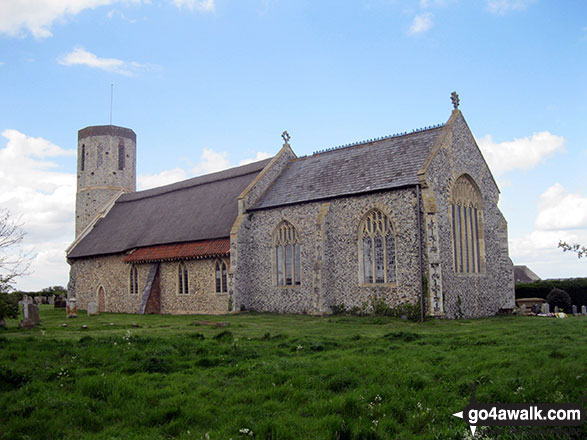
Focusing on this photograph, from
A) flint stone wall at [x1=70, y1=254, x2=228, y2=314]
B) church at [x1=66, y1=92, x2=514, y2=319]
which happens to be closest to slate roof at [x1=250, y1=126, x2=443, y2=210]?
church at [x1=66, y1=92, x2=514, y2=319]

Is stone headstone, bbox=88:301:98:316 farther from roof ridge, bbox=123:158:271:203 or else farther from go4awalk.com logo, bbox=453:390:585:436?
go4awalk.com logo, bbox=453:390:585:436

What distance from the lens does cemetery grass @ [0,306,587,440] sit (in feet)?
24.8

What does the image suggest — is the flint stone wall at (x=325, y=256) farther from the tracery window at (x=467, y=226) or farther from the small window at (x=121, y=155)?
the small window at (x=121, y=155)

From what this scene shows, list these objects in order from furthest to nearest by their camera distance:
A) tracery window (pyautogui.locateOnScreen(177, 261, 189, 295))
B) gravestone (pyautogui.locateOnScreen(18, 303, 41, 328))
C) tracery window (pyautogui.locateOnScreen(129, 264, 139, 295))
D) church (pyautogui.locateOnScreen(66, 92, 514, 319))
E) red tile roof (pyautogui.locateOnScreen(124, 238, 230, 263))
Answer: tracery window (pyautogui.locateOnScreen(129, 264, 139, 295)) < tracery window (pyautogui.locateOnScreen(177, 261, 189, 295)) < red tile roof (pyautogui.locateOnScreen(124, 238, 230, 263)) < church (pyautogui.locateOnScreen(66, 92, 514, 319)) < gravestone (pyautogui.locateOnScreen(18, 303, 41, 328))

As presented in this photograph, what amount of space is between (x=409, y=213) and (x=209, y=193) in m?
16.9

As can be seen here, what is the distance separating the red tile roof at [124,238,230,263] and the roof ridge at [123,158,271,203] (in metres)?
5.87

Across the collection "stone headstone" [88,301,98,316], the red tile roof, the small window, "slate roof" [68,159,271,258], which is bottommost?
"stone headstone" [88,301,98,316]

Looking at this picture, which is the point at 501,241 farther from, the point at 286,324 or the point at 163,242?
the point at 163,242

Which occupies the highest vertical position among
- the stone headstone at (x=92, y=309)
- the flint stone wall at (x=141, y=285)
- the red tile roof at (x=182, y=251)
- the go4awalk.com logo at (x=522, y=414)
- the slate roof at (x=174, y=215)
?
the slate roof at (x=174, y=215)

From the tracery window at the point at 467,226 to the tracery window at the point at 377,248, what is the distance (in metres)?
2.98

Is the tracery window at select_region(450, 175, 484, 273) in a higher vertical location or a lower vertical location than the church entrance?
higher

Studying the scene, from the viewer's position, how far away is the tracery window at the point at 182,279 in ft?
101

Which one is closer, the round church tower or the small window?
the round church tower

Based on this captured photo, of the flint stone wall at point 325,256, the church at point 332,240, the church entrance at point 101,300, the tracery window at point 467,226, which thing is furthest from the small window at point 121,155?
the tracery window at point 467,226
